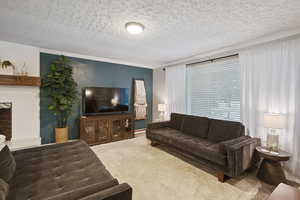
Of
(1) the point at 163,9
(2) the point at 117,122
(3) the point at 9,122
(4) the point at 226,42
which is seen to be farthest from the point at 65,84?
(4) the point at 226,42

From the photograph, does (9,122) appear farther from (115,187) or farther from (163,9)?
(163,9)

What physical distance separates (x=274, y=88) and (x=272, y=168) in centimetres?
139

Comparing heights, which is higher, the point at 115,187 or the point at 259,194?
the point at 115,187

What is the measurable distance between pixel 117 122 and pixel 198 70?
2.82 meters

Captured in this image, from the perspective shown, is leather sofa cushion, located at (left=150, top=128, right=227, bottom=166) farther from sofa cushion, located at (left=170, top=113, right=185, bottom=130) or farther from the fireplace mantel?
the fireplace mantel

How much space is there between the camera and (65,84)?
3.60 m

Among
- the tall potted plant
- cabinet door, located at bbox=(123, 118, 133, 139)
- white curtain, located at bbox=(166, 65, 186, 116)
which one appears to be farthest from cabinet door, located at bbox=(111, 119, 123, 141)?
white curtain, located at bbox=(166, 65, 186, 116)

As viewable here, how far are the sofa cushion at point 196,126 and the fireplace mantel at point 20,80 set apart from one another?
3.72m

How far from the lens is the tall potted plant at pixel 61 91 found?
3.45m

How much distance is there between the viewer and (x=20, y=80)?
126 inches

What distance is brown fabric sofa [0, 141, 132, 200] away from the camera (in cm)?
107

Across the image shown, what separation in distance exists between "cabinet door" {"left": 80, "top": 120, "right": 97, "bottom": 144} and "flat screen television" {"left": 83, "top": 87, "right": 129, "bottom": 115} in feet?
1.01

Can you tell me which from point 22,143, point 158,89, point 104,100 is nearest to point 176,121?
point 158,89

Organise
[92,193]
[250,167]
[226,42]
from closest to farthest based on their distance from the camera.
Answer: [92,193]
[250,167]
[226,42]
